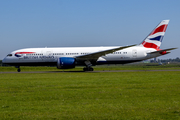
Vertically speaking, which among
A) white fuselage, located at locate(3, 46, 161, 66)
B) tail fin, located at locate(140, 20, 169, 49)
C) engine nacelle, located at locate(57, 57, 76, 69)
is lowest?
engine nacelle, located at locate(57, 57, 76, 69)

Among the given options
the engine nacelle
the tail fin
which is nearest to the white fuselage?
the tail fin

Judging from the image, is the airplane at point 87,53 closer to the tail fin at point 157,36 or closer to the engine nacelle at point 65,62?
the tail fin at point 157,36

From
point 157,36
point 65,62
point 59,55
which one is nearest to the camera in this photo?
point 65,62

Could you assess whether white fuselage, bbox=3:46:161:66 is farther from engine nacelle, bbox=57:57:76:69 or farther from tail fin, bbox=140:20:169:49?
engine nacelle, bbox=57:57:76:69

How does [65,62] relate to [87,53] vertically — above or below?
below

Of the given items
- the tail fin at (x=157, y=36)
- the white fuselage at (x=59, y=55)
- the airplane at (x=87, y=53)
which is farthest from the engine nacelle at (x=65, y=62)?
the tail fin at (x=157, y=36)

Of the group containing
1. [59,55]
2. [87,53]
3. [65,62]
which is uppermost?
[87,53]

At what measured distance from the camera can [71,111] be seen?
7.07 m

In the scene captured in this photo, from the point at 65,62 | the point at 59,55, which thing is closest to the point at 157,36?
the point at 65,62

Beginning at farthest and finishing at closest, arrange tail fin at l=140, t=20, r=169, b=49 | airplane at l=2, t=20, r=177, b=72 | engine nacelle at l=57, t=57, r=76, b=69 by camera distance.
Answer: tail fin at l=140, t=20, r=169, b=49
airplane at l=2, t=20, r=177, b=72
engine nacelle at l=57, t=57, r=76, b=69

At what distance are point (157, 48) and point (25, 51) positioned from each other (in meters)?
18.1

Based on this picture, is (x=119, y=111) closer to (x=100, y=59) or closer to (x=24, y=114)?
(x=24, y=114)

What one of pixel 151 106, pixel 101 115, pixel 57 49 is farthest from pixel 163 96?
pixel 57 49

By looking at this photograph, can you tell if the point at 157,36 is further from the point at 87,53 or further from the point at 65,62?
the point at 65,62
